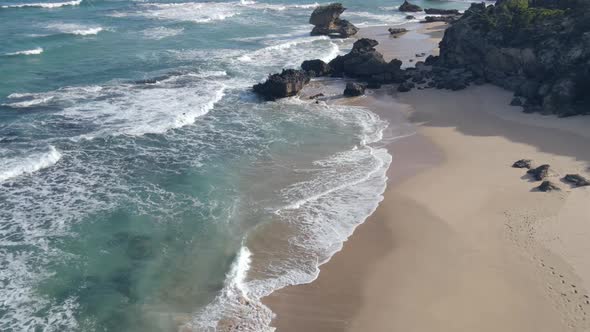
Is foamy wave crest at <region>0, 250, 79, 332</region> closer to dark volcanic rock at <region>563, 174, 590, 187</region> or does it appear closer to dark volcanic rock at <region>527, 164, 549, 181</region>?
dark volcanic rock at <region>527, 164, 549, 181</region>

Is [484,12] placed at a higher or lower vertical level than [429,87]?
higher

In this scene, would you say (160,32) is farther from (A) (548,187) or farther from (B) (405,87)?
(A) (548,187)

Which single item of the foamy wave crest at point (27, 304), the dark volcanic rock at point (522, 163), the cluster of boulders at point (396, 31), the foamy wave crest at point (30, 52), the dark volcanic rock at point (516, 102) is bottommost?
the foamy wave crest at point (27, 304)

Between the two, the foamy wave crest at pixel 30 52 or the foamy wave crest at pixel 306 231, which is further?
the foamy wave crest at pixel 30 52

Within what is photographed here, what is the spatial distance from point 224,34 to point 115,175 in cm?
3100

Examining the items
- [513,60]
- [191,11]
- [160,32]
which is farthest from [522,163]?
[191,11]

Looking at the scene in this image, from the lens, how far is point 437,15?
6262cm

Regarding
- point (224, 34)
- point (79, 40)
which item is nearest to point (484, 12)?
point (224, 34)

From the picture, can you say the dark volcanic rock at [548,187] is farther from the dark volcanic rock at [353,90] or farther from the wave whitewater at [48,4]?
the wave whitewater at [48,4]

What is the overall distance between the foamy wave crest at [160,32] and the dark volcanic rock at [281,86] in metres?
19.5

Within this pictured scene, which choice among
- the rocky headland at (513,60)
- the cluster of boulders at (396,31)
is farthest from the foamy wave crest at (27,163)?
the cluster of boulders at (396,31)

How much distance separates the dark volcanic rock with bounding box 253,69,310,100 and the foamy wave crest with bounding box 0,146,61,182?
43.1ft

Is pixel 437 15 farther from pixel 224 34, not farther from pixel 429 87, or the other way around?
pixel 429 87

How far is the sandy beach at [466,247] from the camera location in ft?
48.8
